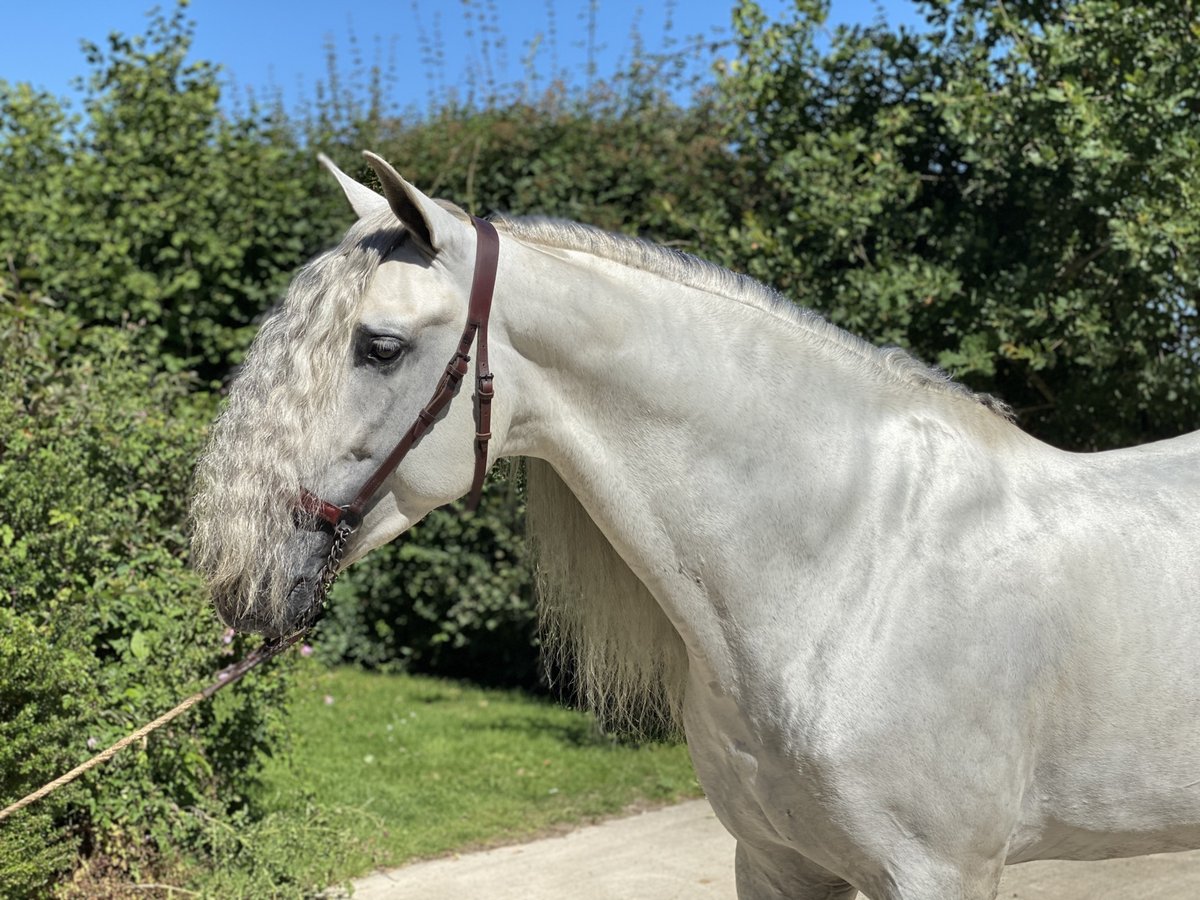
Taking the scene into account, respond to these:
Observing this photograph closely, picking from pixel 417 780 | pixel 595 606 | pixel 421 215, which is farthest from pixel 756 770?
pixel 417 780

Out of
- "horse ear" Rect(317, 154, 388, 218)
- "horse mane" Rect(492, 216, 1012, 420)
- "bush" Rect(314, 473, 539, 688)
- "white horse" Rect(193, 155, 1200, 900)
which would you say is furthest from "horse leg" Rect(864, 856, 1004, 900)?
"bush" Rect(314, 473, 539, 688)

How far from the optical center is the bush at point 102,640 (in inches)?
134

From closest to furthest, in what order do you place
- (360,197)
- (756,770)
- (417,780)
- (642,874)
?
1. (756,770)
2. (360,197)
3. (642,874)
4. (417,780)

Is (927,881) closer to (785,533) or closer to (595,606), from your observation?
(785,533)

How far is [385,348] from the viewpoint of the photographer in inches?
74.9

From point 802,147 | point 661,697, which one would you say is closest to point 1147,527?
point 661,697

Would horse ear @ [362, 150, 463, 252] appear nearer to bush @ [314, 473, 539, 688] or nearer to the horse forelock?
the horse forelock

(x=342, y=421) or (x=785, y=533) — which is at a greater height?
(x=342, y=421)

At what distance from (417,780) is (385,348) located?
442 cm

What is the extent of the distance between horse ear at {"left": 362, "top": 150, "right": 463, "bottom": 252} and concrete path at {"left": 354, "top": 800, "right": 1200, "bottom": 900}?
3.09 m

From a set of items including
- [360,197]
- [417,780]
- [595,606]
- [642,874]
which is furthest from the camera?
[417,780]

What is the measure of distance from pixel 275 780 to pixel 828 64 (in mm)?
4459

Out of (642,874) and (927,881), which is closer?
(927,881)

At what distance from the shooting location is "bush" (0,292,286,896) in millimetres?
3406
